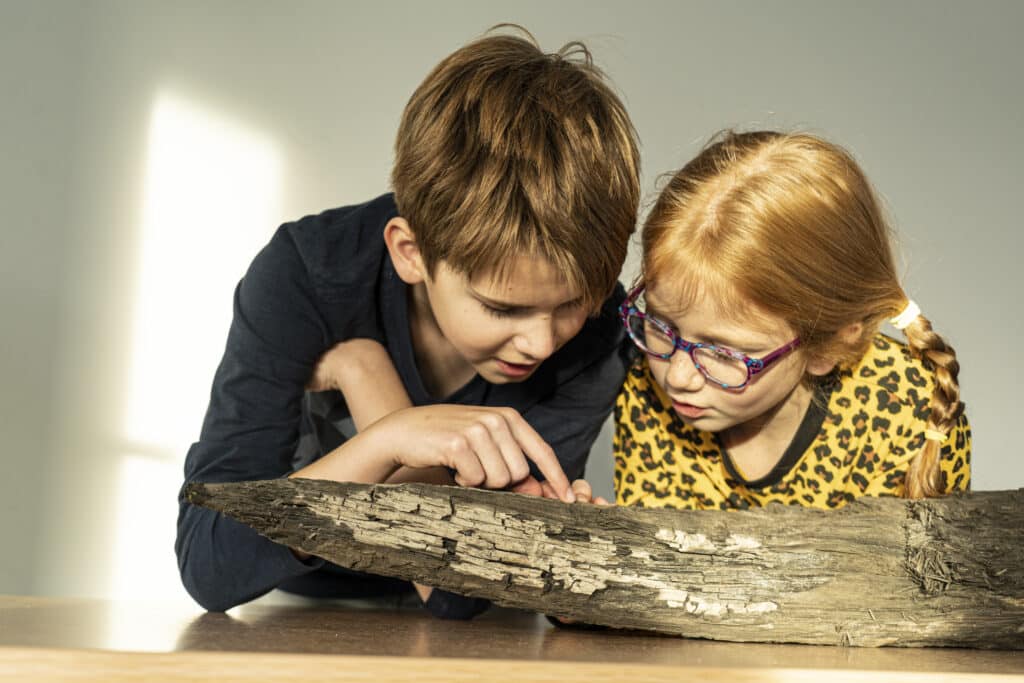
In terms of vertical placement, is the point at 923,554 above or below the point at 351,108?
below

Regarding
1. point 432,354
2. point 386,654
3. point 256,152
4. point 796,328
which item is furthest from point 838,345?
point 256,152

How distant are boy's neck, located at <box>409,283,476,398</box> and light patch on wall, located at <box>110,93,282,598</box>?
32.3 inches

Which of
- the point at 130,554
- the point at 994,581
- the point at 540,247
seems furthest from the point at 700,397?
the point at 130,554

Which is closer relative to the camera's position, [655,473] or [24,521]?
[655,473]

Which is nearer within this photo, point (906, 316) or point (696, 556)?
Answer: point (696, 556)

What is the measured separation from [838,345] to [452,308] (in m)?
0.48

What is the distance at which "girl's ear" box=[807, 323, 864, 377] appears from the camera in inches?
49.2

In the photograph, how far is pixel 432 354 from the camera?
1355 millimetres

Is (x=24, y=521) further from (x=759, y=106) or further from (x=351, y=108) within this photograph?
(x=759, y=106)

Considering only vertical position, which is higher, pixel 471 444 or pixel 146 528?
pixel 471 444

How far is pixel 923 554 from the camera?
89 centimetres

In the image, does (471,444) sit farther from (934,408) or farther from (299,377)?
(934,408)

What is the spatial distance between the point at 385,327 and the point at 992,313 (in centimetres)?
138

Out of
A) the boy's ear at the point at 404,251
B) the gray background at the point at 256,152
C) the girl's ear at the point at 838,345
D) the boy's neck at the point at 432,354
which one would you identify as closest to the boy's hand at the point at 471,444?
the boy's ear at the point at 404,251
